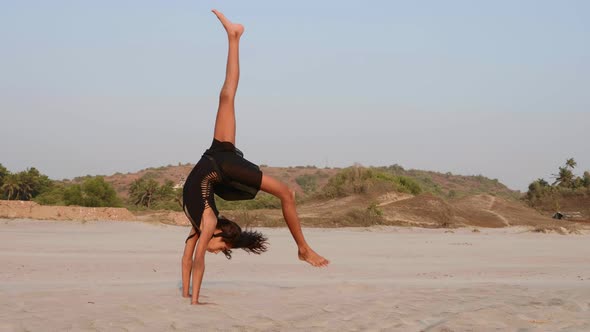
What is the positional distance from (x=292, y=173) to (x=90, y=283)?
87046 mm

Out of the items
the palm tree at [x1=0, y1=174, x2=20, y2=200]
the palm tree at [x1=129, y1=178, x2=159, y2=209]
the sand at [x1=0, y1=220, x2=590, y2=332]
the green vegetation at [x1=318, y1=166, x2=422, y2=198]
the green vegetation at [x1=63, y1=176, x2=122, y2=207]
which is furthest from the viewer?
the palm tree at [x1=129, y1=178, x2=159, y2=209]

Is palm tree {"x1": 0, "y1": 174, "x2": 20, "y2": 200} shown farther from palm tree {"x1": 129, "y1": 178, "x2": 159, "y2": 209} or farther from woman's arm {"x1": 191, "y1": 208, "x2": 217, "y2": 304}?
woman's arm {"x1": 191, "y1": 208, "x2": 217, "y2": 304}

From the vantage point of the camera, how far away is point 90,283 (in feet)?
35.3

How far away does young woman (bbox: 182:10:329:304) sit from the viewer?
26.2ft

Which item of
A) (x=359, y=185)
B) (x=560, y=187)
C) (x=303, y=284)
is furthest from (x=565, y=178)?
(x=303, y=284)

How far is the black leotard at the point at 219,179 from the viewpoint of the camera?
7961 mm

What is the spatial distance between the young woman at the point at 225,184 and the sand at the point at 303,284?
61 centimetres

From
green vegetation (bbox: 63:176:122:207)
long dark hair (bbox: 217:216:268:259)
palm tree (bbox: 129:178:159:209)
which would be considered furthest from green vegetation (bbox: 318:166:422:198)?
long dark hair (bbox: 217:216:268:259)

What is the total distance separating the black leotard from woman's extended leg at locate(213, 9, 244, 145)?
13 centimetres

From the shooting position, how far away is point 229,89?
8367 mm

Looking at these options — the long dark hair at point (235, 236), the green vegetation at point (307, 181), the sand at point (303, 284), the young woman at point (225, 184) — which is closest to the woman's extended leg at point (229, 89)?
the young woman at point (225, 184)

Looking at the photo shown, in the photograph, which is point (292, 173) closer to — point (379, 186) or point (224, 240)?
point (379, 186)

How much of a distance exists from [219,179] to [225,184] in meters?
0.10

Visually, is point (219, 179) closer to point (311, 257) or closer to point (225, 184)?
point (225, 184)
